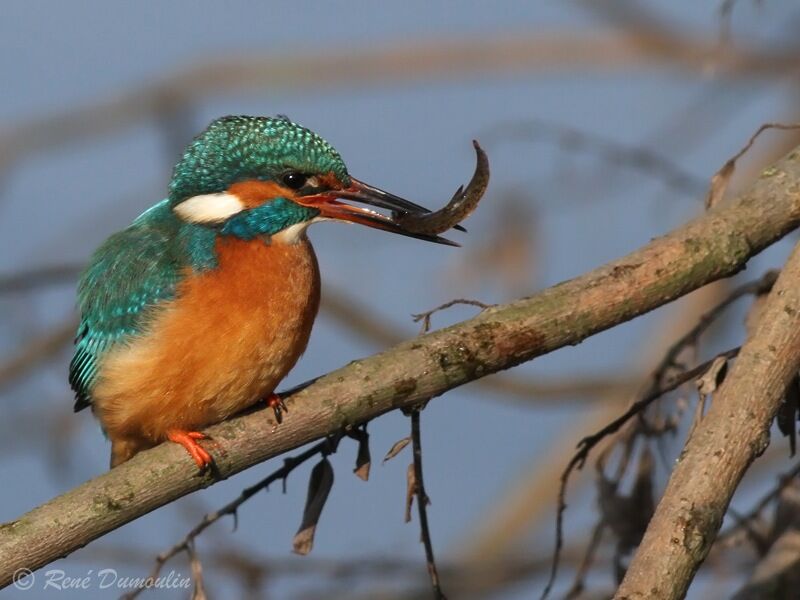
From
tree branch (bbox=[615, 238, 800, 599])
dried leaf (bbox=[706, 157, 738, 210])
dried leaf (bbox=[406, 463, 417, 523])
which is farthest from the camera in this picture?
dried leaf (bbox=[706, 157, 738, 210])

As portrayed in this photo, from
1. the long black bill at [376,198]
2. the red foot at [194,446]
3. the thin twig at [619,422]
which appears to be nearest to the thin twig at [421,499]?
the thin twig at [619,422]

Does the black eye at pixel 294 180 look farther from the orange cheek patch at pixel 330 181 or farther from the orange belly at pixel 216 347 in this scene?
the orange belly at pixel 216 347

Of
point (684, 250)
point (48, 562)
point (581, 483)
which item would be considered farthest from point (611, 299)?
point (581, 483)

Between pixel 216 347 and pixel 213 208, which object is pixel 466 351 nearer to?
pixel 216 347

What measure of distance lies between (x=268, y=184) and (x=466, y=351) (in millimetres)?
906

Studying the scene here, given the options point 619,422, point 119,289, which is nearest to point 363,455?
point 619,422

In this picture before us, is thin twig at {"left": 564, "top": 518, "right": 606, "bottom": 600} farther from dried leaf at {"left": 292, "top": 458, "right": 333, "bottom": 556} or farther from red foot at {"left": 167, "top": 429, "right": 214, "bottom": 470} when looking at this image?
red foot at {"left": 167, "top": 429, "right": 214, "bottom": 470}

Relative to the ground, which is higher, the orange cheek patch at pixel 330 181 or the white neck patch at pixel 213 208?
the orange cheek patch at pixel 330 181

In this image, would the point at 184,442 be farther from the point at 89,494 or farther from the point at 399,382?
the point at 399,382

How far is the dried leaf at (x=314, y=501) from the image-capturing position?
2.67m

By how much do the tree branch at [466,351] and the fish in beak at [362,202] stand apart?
1.89ft

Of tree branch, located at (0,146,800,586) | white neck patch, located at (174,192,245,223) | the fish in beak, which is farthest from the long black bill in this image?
tree branch, located at (0,146,800,586)

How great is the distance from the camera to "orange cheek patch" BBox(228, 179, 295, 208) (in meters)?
3.13

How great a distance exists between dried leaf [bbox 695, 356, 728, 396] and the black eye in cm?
111
